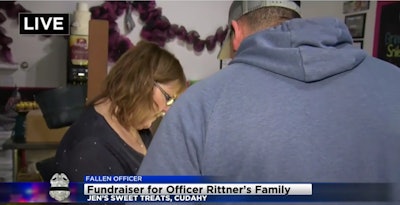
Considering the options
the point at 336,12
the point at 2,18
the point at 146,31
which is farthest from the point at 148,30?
the point at 336,12

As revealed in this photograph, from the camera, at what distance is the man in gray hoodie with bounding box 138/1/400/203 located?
1.69ft

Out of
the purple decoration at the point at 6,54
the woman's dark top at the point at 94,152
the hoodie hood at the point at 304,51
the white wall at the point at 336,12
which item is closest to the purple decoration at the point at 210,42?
the white wall at the point at 336,12

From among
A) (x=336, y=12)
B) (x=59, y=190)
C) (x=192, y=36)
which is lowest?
(x=59, y=190)

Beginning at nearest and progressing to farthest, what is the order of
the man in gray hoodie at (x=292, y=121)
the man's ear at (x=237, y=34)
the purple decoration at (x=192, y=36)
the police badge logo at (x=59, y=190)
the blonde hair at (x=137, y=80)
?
the man in gray hoodie at (x=292, y=121)
the man's ear at (x=237, y=34)
the police badge logo at (x=59, y=190)
the blonde hair at (x=137, y=80)
the purple decoration at (x=192, y=36)

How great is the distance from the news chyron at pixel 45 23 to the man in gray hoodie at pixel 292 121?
1.06 m

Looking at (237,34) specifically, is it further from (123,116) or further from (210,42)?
(210,42)

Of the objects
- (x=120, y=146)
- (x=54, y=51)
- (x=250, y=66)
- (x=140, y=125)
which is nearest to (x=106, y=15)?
(x=54, y=51)

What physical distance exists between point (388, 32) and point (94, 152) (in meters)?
1.08

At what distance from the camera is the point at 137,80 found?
100cm

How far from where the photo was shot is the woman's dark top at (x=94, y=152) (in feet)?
2.78

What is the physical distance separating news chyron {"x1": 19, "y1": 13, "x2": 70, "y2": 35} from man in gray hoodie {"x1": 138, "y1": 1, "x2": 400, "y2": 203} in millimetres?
1061

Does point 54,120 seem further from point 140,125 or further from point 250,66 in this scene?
point 250,66

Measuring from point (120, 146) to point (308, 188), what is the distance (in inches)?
20.0

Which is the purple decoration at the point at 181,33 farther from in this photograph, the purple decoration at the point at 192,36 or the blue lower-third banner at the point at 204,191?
the blue lower-third banner at the point at 204,191
